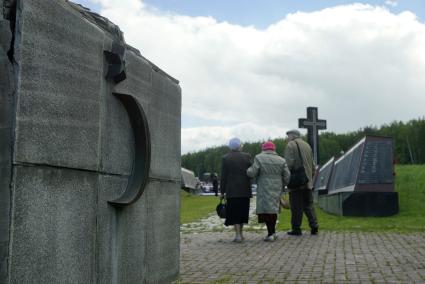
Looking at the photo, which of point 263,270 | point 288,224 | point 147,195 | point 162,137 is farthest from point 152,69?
point 288,224

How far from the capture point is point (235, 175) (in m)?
10.6

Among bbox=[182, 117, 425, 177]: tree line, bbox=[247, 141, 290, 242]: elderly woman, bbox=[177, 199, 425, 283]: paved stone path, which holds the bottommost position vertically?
bbox=[177, 199, 425, 283]: paved stone path

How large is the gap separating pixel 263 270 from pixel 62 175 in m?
4.11

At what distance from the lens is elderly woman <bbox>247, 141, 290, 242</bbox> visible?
10.5 meters

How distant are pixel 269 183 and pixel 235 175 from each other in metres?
0.63

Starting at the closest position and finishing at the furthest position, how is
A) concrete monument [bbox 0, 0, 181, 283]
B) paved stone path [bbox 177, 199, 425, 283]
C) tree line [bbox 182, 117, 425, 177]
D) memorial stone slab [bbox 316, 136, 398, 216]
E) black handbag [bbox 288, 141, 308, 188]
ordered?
1. concrete monument [bbox 0, 0, 181, 283]
2. paved stone path [bbox 177, 199, 425, 283]
3. black handbag [bbox 288, 141, 308, 188]
4. memorial stone slab [bbox 316, 136, 398, 216]
5. tree line [bbox 182, 117, 425, 177]

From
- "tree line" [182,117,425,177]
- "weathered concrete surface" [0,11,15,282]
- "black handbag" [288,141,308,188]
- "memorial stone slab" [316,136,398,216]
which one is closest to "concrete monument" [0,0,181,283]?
"weathered concrete surface" [0,11,15,282]

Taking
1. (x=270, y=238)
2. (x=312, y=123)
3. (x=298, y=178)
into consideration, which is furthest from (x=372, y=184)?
(x=270, y=238)

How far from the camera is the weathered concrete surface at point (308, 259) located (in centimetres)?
658

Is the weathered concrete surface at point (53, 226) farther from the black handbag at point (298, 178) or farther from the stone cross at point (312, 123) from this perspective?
the stone cross at point (312, 123)

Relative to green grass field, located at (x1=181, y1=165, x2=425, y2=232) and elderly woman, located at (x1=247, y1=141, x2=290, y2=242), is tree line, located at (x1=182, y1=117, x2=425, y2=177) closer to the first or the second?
green grass field, located at (x1=181, y1=165, x2=425, y2=232)

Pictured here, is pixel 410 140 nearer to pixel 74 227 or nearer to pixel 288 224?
pixel 288 224

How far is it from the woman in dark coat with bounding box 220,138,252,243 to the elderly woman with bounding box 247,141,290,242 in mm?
190

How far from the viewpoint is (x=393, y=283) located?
20.1ft
